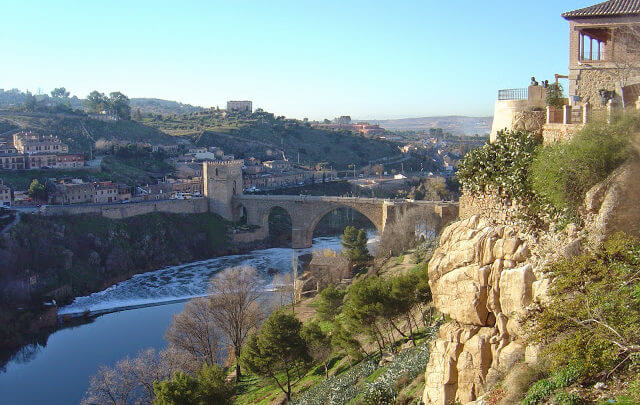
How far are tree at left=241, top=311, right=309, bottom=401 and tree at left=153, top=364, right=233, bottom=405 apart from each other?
132 centimetres

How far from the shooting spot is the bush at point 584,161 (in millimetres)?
6910

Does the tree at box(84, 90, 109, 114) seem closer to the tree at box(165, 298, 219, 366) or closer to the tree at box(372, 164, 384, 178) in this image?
the tree at box(372, 164, 384, 178)

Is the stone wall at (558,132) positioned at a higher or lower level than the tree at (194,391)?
higher

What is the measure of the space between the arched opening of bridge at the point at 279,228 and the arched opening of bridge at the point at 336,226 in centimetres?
178

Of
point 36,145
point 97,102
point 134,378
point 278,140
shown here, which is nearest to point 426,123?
point 278,140

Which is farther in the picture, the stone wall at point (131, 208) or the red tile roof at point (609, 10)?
the stone wall at point (131, 208)

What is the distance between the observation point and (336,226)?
4488 cm

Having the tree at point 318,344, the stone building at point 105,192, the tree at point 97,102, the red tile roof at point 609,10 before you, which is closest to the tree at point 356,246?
the tree at point 318,344

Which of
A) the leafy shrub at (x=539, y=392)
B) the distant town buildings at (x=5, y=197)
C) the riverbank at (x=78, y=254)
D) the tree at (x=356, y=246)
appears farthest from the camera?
the distant town buildings at (x=5, y=197)

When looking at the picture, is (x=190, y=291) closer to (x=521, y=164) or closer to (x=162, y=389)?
(x=162, y=389)

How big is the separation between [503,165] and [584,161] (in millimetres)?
1384

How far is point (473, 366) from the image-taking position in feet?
22.9

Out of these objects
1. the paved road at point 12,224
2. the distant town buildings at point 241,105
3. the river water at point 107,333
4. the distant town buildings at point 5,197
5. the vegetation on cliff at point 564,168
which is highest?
the distant town buildings at point 241,105

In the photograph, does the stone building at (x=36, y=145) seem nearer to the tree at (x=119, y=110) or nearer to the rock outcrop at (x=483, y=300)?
the tree at (x=119, y=110)
